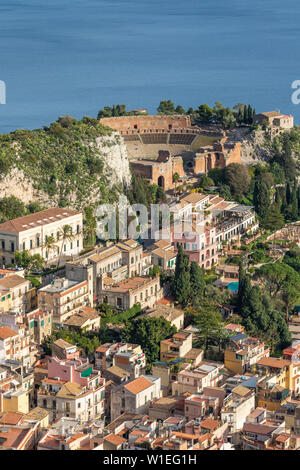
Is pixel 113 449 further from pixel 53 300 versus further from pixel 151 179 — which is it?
pixel 151 179

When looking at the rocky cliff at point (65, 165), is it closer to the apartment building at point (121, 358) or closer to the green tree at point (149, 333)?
the green tree at point (149, 333)

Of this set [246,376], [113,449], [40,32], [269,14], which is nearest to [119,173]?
[246,376]

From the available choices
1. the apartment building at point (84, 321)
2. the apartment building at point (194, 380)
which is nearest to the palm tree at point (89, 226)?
the apartment building at point (84, 321)

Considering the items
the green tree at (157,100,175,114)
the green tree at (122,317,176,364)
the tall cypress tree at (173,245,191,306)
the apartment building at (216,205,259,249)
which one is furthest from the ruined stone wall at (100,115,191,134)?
the green tree at (122,317,176,364)

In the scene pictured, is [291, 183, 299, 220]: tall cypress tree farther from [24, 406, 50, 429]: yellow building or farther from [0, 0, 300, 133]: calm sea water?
[0, 0, 300, 133]: calm sea water

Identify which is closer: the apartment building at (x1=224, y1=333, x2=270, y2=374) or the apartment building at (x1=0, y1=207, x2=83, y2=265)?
the apartment building at (x1=224, y1=333, x2=270, y2=374)

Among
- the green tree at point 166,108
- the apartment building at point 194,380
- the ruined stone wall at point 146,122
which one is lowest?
the apartment building at point 194,380

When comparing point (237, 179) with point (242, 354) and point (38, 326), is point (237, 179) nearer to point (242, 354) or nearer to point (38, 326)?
point (242, 354)
